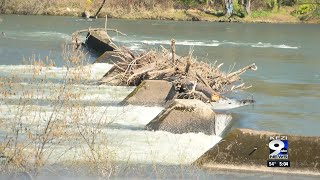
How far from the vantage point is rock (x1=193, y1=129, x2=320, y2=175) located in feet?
36.4

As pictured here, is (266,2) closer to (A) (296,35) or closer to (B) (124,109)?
(A) (296,35)

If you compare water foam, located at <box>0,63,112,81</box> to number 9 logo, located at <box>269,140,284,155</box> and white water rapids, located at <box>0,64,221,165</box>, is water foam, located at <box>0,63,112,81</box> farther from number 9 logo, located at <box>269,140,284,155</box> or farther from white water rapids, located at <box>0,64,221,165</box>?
number 9 logo, located at <box>269,140,284,155</box>

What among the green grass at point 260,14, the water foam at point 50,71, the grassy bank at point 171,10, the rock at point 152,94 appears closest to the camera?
the rock at point 152,94

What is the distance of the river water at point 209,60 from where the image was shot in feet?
44.7

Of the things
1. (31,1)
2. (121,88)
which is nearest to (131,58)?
(121,88)

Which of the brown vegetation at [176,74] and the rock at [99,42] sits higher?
the brown vegetation at [176,74]

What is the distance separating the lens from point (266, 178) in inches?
429

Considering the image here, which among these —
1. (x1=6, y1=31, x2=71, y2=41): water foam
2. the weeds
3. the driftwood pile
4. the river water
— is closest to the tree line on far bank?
the river water

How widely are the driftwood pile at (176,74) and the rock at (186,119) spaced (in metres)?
3.09

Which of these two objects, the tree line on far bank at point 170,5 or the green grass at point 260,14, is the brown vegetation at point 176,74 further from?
the green grass at point 260,14

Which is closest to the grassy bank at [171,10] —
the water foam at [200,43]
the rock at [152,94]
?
the water foam at [200,43]

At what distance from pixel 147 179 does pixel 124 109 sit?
606 cm

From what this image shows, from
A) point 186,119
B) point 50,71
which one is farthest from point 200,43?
point 186,119
